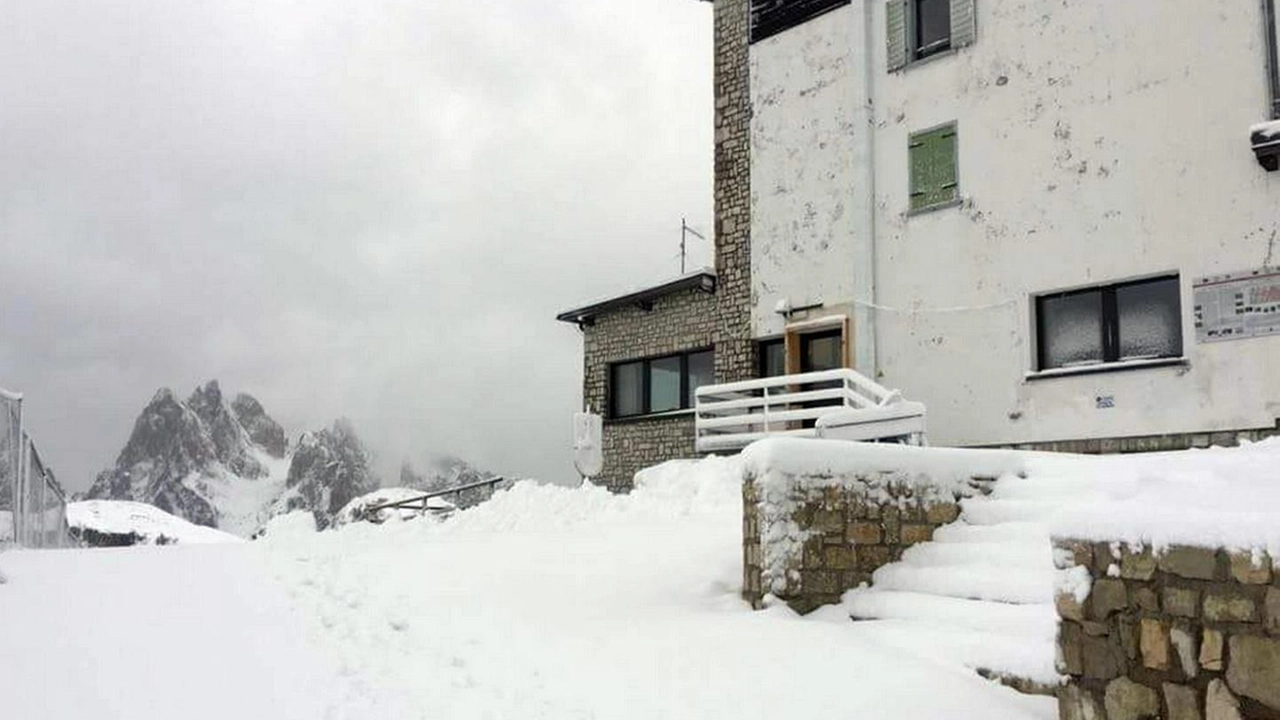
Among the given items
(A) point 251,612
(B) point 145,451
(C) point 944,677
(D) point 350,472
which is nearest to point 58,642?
(A) point 251,612

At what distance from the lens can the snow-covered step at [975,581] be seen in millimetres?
6195

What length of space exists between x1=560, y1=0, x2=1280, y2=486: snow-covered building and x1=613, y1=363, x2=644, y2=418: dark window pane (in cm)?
227

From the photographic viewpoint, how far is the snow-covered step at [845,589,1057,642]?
5.76 metres

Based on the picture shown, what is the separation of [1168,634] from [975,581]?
244 cm

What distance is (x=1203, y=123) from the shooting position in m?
12.2

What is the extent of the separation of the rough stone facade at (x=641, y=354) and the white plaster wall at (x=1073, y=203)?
3940mm

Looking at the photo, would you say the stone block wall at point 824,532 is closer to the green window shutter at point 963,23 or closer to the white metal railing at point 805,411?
the white metal railing at point 805,411

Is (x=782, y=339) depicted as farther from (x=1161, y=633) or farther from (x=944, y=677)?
(x=1161, y=633)

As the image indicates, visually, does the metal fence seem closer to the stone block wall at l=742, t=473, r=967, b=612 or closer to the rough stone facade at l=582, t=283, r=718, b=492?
the stone block wall at l=742, t=473, r=967, b=612

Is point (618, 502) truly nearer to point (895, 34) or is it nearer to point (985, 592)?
point (985, 592)

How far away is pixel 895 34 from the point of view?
15.6 m

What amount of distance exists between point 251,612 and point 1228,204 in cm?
1148

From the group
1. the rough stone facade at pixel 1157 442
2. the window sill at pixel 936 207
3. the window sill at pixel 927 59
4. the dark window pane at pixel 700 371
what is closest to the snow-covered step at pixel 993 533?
the rough stone facade at pixel 1157 442

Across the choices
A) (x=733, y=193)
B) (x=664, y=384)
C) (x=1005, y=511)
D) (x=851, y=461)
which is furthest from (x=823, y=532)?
(x=664, y=384)
